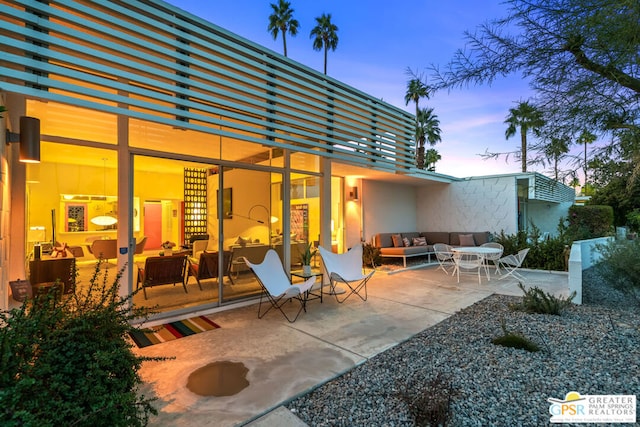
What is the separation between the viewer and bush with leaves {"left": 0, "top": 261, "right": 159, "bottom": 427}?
1262mm

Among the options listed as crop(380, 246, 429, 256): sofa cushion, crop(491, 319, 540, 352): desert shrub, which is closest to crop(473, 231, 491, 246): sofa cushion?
crop(380, 246, 429, 256): sofa cushion

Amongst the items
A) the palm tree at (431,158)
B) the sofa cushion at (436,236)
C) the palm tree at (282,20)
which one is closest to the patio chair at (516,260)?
the sofa cushion at (436,236)

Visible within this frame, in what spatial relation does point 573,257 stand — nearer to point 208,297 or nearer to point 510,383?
point 510,383

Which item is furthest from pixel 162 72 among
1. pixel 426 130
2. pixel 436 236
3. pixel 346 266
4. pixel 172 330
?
pixel 426 130

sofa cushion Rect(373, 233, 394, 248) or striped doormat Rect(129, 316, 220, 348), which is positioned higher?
sofa cushion Rect(373, 233, 394, 248)

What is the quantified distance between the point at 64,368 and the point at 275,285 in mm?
3556

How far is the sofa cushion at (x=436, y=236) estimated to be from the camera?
34.9 feet

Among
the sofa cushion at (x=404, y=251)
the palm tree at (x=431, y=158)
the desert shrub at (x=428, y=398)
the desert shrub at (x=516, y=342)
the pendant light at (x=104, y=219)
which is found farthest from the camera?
the palm tree at (x=431, y=158)

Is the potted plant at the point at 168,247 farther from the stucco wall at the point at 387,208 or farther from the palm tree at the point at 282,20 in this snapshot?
the palm tree at the point at 282,20

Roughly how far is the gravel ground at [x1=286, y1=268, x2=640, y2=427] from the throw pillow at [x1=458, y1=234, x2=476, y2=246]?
595cm

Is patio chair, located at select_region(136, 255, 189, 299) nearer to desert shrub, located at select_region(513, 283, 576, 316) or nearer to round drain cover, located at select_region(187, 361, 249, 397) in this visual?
round drain cover, located at select_region(187, 361, 249, 397)

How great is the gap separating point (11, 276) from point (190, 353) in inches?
86.7

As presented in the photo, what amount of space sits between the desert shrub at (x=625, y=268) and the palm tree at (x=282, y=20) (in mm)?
17198

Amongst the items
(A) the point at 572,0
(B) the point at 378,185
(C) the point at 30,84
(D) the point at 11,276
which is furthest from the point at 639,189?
(B) the point at 378,185
